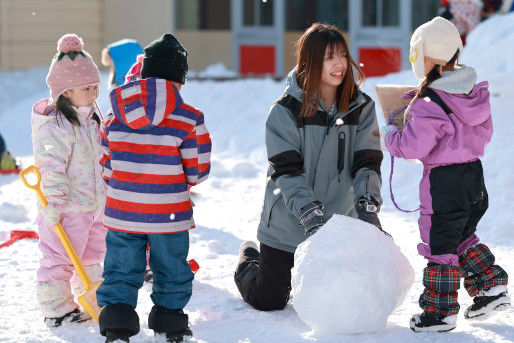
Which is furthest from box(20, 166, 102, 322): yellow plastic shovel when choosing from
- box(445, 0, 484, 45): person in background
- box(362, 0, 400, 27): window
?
box(362, 0, 400, 27): window

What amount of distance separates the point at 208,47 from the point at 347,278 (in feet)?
37.2

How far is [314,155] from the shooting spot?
13.6 feet

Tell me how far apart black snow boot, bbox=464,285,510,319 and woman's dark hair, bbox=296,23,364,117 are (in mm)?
1082

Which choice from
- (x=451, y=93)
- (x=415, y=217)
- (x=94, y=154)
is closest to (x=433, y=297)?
(x=451, y=93)

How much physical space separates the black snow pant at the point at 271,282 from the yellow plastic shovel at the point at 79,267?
0.77m

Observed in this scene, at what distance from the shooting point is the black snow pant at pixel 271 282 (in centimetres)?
426

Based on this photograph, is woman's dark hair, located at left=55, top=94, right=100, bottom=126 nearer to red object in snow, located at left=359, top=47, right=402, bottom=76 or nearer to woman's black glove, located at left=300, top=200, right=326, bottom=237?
woman's black glove, located at left=300, top=200, right=326, bottom=237

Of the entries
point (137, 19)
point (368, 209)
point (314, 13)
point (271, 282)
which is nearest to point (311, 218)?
point (368, 209)

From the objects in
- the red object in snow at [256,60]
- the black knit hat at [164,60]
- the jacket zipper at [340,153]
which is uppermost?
the black knit hat at [164,60]

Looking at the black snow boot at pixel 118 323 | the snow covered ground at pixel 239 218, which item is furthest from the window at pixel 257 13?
the black snow boot at pixel 118 323

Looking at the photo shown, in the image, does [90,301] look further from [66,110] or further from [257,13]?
[257,13]

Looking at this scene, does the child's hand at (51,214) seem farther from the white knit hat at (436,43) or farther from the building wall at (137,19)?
the building wall at (137,19)

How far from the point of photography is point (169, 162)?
3.70 meters

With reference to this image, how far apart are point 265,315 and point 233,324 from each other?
20 centimetres
